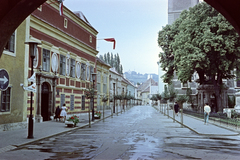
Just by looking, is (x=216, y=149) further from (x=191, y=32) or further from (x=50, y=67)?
(x=191, y=32)

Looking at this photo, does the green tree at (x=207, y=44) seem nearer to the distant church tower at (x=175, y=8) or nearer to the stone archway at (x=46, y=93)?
the stone archway at (x=46, y=93)

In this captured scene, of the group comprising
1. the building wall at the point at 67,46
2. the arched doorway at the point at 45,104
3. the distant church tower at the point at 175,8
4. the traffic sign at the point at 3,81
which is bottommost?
the arched doorway at the point at 45,104

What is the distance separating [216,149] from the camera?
11.3m

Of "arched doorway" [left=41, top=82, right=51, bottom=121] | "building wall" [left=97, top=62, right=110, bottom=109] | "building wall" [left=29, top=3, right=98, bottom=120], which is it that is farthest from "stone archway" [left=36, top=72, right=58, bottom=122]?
"building wall" [left=97, top=62, right=110, bottom=109]

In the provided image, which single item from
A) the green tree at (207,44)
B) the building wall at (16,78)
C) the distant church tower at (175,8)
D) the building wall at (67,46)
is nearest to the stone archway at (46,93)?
the building wall at (67,46)

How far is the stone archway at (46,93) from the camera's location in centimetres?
2425

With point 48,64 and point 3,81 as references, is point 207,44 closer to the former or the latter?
point 48,64

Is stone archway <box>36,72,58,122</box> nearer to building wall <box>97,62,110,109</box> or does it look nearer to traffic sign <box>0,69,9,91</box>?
traffic sign <box>0,69,9,91</box>

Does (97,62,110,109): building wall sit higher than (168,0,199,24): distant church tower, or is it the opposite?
(168,0,199,24): distant church tower

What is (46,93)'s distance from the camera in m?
26.3

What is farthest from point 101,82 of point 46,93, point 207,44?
point 46,93

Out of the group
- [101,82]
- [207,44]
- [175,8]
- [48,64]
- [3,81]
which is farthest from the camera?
[175,8]

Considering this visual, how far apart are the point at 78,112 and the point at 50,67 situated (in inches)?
374

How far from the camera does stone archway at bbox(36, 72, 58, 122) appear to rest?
2425 cm
